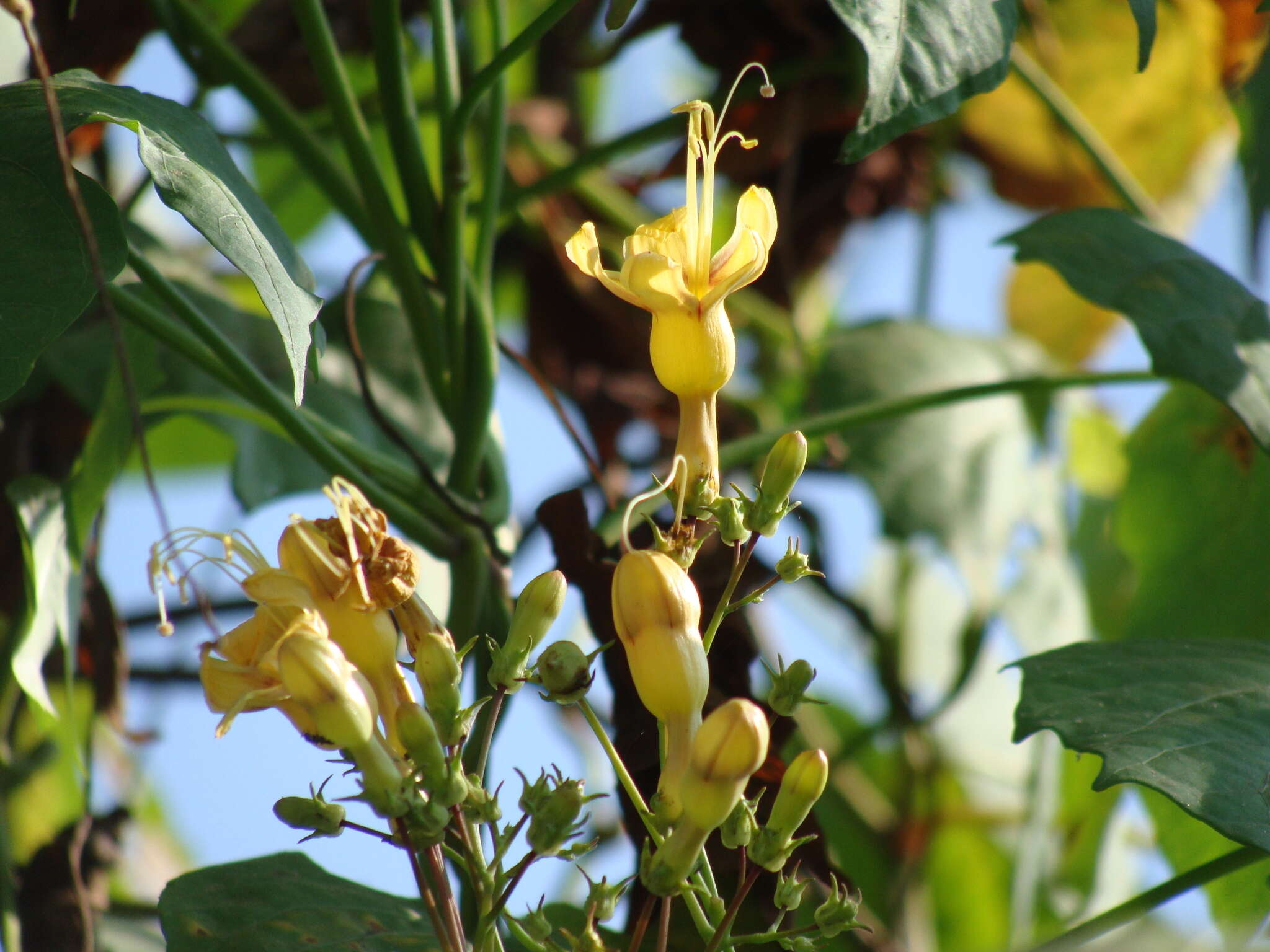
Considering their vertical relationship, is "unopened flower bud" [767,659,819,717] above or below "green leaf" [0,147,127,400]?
below

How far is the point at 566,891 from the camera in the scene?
89 centimetres

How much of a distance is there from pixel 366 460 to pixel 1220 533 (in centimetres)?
50

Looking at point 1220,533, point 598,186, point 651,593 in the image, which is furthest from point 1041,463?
point 651,593

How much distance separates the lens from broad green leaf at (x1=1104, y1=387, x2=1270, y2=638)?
0.69 metres

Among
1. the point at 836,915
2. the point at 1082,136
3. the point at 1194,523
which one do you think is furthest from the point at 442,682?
the point at 1082,136

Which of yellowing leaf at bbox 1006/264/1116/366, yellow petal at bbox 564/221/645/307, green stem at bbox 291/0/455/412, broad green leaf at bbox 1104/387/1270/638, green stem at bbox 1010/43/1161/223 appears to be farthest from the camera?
yellowing leaf at bbox 1006/264/1116/366

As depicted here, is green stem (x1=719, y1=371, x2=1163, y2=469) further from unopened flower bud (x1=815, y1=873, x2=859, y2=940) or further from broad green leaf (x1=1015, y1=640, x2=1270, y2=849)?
unopened flower bud (x1=815, y1=873, x2=859, y2=940)

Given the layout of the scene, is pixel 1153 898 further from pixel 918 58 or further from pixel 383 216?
pixel 383 216

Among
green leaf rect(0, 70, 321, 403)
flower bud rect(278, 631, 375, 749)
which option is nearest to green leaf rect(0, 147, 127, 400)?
green leaf rect(0, 70, 321, 403)

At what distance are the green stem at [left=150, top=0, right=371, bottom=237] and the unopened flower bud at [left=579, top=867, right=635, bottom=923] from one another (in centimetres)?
39

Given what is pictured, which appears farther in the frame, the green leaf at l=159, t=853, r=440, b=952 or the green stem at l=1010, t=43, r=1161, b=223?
the green stem at l=1010, t=43, r=1161, b=223

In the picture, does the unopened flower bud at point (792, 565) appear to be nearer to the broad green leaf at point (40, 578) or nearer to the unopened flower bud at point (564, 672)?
the unopened flower bud at point (564, 672)

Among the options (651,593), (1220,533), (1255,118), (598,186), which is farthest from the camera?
(598,186)

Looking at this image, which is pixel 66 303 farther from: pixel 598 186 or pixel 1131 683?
pixel 598 186
